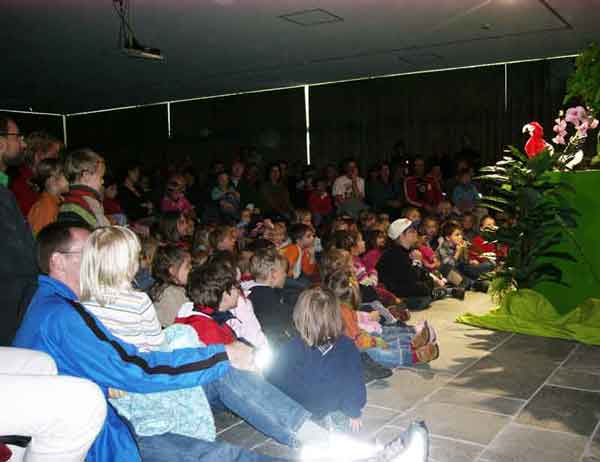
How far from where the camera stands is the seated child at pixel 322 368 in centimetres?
255

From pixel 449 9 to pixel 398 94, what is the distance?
14.8 feet

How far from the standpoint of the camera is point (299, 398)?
2.58 m

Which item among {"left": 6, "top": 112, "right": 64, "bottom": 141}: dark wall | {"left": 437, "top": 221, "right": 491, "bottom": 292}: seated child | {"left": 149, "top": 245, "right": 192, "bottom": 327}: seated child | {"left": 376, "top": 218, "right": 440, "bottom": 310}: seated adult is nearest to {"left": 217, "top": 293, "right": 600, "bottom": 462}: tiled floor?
{"left": 149, "top": 245, "right": 192, "bottom": 327}: seated child

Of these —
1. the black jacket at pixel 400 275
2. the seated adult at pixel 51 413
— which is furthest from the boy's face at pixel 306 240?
the seated adult at pixel 51 413

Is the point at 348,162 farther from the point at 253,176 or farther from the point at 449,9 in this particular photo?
the point at 449,9

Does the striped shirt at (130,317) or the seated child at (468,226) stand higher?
the striped shirt at (130,317)

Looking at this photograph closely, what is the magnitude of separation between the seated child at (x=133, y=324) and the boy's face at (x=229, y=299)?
24.1 inches

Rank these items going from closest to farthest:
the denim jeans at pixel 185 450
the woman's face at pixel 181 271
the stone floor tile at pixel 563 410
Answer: the denim jeans at pixel 185 450 → the stone floor tile at pixel 563 410 → the woman's face at pixel 181 271

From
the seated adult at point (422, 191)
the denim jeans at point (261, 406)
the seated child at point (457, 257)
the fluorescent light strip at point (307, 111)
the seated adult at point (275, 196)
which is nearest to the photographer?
the denim jeans at point (261, 406)

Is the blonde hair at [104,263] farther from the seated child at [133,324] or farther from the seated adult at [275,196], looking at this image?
the seated adult at [275,196]

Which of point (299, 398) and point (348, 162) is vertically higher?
point (348, 162)

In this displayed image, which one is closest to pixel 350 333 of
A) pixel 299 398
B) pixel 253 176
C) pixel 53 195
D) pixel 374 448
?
pixel 299 398

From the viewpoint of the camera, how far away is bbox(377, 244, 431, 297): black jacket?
553 centimetres

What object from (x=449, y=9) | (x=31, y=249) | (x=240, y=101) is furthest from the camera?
(x=240, y=101)
